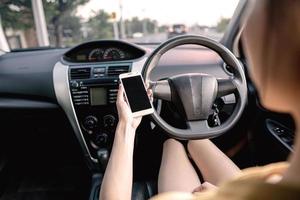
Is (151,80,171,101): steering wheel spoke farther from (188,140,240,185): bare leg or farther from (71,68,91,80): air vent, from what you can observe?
(71,68,91,80): air vent

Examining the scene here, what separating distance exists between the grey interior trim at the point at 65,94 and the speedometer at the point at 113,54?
0.21 m

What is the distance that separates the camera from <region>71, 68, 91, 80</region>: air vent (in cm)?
212

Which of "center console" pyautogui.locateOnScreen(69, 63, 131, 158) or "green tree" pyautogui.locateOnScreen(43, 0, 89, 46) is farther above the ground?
"green tree" pyautogui.locateOnScreen(43, 0, 89, 46)

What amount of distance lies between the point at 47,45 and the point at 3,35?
28 centimetres

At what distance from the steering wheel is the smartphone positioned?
153 mm

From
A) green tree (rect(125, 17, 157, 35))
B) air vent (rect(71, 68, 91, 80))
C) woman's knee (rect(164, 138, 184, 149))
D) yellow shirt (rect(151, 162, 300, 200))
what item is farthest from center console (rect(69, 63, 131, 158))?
yellow shirt (rect(151, 162, 300, 200))

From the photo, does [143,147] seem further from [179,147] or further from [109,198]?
[109,198]

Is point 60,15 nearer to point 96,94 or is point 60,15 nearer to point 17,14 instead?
point 17,14

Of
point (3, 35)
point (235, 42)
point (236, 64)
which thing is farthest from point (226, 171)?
point (3, 35)

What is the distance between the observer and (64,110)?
220 cm

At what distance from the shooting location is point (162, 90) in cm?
180

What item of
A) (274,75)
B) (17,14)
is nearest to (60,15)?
(17,14)

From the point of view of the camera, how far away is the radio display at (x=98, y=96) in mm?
2113

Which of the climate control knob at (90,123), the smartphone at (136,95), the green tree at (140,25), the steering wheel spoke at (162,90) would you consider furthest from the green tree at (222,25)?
the smartphone at (136,95)
